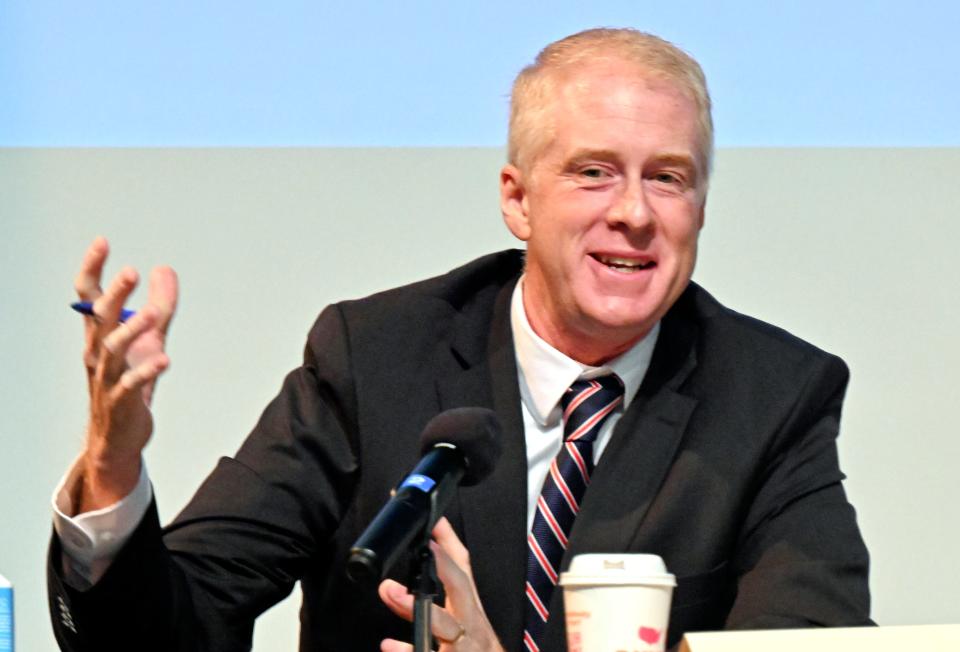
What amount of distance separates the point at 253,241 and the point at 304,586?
47.4 inches

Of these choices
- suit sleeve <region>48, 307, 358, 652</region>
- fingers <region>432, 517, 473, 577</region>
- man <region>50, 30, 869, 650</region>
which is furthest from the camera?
man <region>50, 30, 869, 650</region>

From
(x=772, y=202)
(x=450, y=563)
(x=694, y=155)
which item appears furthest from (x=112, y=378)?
(x=772, y=202)

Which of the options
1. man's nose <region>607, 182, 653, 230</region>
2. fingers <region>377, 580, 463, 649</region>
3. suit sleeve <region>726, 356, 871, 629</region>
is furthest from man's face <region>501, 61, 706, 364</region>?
fingers <region>377, 580, 463, 649</region>

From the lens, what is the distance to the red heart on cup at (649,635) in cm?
162

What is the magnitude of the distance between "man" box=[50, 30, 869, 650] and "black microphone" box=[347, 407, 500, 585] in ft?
1.52

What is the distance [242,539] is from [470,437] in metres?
0.72

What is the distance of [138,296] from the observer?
11.5 ft

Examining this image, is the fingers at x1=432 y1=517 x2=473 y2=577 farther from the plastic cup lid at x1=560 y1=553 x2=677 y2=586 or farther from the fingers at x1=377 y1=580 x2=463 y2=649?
the plastic cup lid at x1=560 y1=553 x2=677 y2=586

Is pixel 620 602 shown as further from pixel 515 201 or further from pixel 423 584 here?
pixel 515 201

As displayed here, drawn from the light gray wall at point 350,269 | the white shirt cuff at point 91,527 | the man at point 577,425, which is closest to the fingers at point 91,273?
the white shirt cuff at point 91,527

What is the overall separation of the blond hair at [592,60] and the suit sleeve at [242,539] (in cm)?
43

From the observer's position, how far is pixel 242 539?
2.30 m

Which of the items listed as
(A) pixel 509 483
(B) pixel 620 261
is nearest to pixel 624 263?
(B) pixel 620 261

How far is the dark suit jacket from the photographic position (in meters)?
2.28
